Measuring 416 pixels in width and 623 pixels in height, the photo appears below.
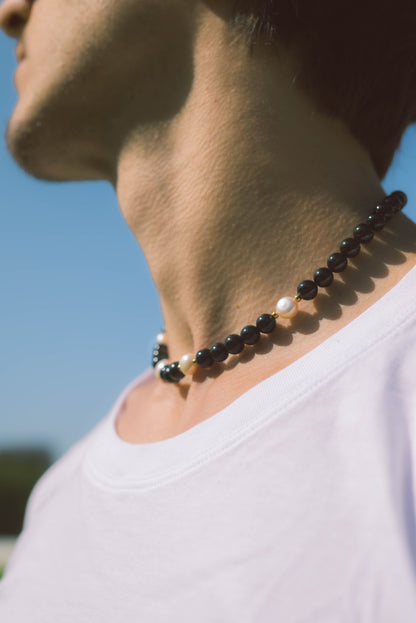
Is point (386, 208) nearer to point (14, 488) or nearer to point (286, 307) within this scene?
point (286, 307)

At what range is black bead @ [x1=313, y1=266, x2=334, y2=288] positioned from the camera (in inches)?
52.4

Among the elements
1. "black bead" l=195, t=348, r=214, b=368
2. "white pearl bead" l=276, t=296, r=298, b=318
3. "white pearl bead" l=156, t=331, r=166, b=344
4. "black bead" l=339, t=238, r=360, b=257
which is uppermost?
"black bead" l=339, t=238, r=360, b=257

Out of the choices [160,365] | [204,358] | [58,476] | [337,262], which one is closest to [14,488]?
[58,476]

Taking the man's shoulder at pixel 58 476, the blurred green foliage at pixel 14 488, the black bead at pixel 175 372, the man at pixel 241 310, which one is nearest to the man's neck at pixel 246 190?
the man at pixel 241 310

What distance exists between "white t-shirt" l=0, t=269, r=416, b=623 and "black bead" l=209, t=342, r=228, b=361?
0.87 feet

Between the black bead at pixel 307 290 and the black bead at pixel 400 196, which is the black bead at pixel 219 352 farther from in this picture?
the black bead at pixel 400 196

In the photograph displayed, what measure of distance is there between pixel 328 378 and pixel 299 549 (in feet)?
1.09

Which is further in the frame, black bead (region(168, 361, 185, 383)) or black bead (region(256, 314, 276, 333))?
black bead (region(168, 361, 185, 383))

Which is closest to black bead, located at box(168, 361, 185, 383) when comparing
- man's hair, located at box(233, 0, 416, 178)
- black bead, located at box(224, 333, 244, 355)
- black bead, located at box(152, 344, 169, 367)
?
black bead, located at box(152, 344, 169, 367)

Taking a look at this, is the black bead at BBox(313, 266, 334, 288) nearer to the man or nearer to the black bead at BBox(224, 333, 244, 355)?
the man

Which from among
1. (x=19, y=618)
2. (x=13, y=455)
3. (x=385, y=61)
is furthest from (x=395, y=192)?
(x=13, y=455)

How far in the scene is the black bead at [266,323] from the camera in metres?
1.36

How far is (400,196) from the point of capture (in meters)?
1.47

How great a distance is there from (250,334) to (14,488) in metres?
16.5
